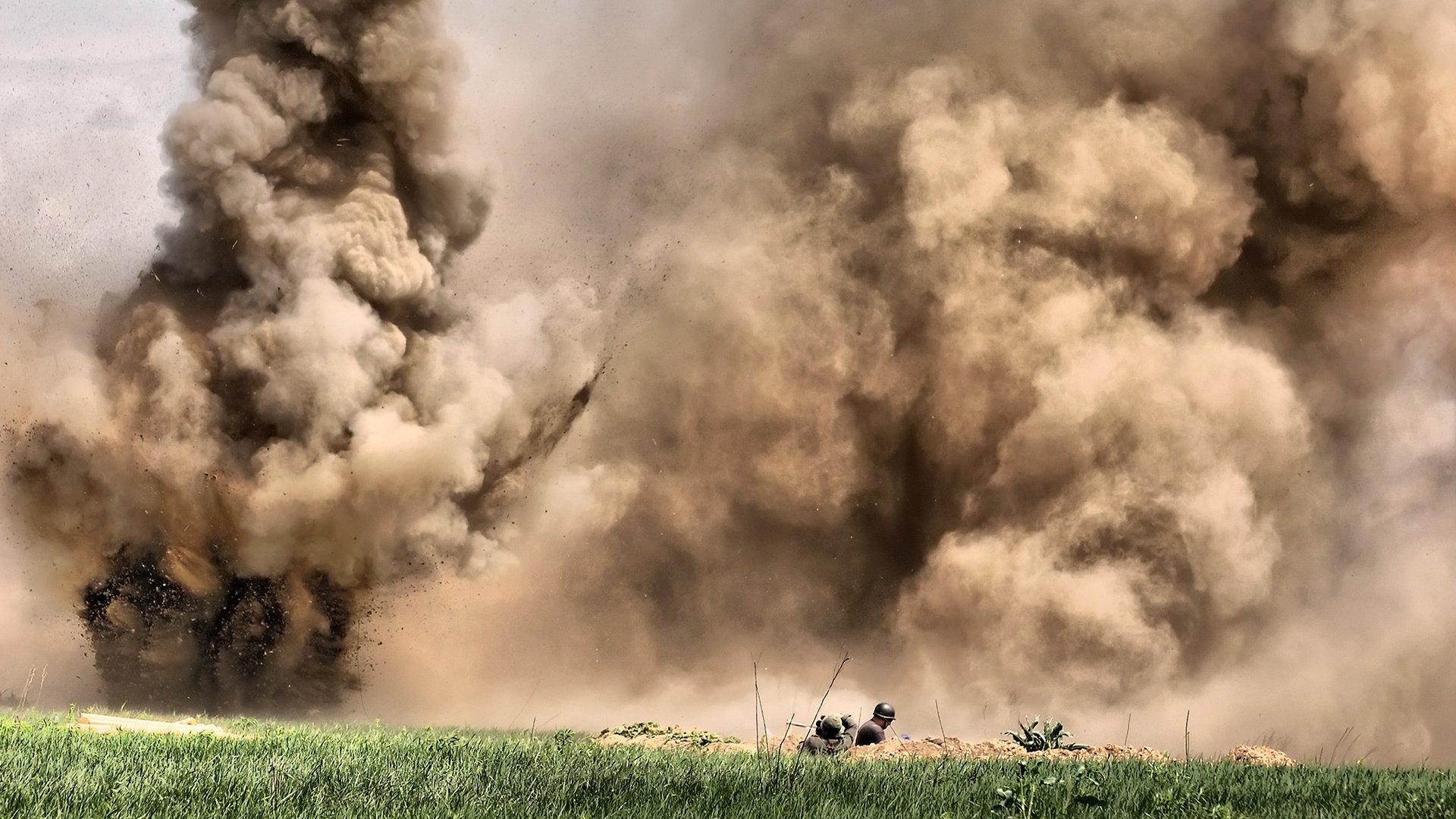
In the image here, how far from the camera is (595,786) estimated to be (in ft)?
25.2

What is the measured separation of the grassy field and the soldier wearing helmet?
424cm

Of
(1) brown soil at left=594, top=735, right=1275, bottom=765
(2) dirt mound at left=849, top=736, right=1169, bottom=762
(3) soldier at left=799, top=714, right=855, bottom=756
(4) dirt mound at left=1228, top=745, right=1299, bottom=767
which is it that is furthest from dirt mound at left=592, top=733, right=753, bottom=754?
(4) dirt mound at left=1228, top=745, right=1299, bottom=767

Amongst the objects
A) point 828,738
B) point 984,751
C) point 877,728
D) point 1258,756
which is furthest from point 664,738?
point 1258,756

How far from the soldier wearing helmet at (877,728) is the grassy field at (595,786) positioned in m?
4.24

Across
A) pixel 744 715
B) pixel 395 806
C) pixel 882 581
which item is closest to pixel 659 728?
pixel 744 715

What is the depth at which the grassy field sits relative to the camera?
6.72 m

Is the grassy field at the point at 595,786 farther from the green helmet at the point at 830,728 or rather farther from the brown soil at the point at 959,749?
the green helmet at the point at 830,728

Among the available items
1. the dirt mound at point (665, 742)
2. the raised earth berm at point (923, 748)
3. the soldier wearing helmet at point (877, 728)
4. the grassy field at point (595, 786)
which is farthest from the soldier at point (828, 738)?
the grassy field at point (595, 786)

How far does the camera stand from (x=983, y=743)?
48.3 ft

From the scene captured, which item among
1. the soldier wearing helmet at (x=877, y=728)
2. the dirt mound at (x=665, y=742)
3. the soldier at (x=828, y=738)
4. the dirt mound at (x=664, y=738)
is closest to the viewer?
the soldier at (x=828, y=738)

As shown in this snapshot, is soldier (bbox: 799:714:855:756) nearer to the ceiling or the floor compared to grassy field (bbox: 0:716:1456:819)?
nearer to the ceiling

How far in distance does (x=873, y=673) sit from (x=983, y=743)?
Result: 37.8 feet

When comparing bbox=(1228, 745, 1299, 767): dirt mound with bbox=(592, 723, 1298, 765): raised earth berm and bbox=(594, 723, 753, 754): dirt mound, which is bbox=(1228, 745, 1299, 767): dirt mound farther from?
bbox=(594, 723, 753, 754): dirt mound

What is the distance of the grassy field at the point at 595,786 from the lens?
672 cm
